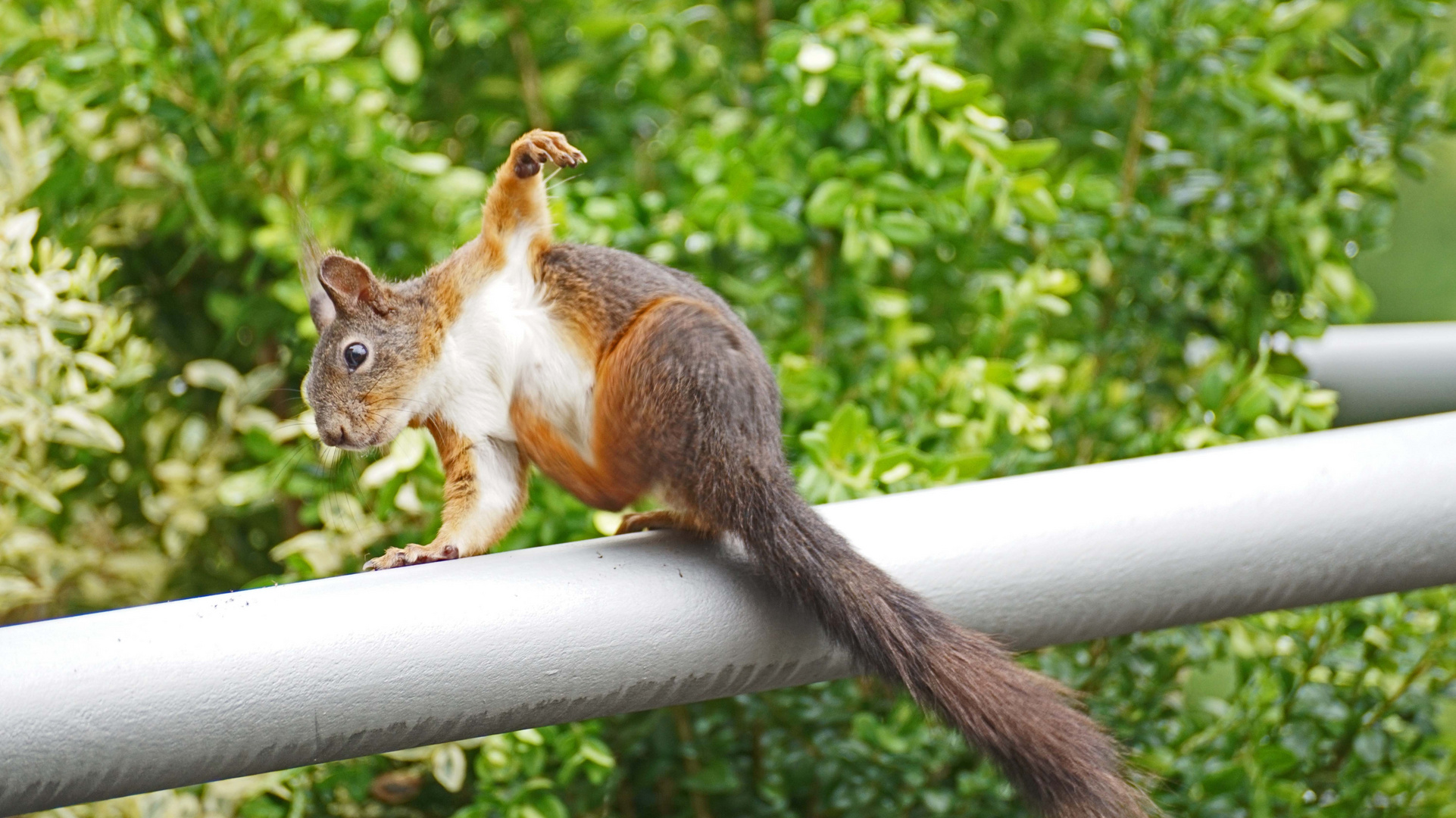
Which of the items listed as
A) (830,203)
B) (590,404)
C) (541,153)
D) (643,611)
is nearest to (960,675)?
(643,611)

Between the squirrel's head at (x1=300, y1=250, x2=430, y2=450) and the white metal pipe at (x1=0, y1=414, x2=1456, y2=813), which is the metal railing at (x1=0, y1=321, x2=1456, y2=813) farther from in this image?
the squirrel's head at (x1=300, y1=250, x2=430, y2=450)

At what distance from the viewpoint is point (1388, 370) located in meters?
1.38

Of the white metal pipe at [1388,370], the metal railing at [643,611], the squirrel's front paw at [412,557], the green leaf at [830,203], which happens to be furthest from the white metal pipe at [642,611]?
the white metal pipe at [1388,370]

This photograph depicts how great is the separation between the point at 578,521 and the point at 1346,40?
102 centimetres

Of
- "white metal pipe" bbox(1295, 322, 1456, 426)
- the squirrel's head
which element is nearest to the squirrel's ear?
the squirrel's head

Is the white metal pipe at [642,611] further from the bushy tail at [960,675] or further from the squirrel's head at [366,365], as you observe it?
the squirrel's head at [366,365]

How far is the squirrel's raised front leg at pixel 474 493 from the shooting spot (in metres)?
0.80

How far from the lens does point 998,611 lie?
702mm

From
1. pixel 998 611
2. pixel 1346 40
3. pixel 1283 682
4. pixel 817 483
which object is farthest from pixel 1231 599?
pixel 1346 40

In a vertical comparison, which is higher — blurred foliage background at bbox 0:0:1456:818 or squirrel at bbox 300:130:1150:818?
squirrel at bbox 300:130:1150:818

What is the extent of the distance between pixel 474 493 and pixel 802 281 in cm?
60

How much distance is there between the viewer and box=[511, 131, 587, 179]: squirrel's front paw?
0.75m

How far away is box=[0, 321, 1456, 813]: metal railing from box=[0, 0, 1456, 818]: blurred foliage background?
0.90ft

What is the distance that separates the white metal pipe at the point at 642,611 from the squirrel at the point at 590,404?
4 centimetres
